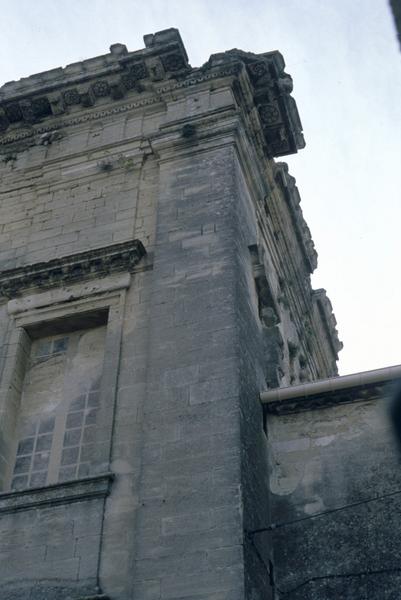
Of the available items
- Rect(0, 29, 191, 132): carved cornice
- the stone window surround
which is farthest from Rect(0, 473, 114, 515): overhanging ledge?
Rect(0, 29, 191, 132): carved cornice

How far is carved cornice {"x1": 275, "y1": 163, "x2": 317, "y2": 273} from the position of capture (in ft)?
57.0

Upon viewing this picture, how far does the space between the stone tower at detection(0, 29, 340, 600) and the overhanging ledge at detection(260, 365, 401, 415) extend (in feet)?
1.01

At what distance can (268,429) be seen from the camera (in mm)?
10750

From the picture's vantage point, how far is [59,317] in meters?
11.8

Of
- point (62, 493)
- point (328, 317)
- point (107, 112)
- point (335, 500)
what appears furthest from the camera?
point (328, 317)

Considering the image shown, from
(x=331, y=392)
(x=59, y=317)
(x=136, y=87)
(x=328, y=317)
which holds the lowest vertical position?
(x=331, y=392)

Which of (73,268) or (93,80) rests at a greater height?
(93,80)

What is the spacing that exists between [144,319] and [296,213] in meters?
7.94

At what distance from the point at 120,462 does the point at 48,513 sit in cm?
95

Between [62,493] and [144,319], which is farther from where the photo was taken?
[144,319]

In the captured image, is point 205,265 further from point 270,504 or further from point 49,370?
point 270,504

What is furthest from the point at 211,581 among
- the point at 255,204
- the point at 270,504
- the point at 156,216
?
the point at 255,204

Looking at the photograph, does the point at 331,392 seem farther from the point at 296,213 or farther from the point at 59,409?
the point at 296,213

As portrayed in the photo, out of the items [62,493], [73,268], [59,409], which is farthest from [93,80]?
[62,493]
